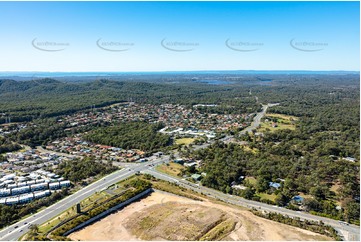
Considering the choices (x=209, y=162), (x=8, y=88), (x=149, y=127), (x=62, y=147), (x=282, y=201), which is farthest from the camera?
(x=8, y=88)

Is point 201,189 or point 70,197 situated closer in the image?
point 70,197

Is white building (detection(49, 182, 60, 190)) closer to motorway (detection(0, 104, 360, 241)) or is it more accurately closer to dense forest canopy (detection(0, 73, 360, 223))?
motorway (detection(0, 104, 360, 241))

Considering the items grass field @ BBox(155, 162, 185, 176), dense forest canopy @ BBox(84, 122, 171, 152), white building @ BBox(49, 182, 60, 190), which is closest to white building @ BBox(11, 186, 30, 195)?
white building @ BBox(49, 182, 60, 190)

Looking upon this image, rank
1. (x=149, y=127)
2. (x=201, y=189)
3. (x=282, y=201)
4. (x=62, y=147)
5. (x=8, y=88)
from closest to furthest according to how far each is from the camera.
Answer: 1. (x=282, y=201)
2. (x=201, y=189)
3. (x=62, y=147)
4. (x=149, y=127)
5. (x=8, y=88)

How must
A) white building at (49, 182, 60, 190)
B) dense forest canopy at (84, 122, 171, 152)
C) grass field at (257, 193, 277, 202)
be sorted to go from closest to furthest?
grass field at (257, 193, 277, 202), white building at (49, 182, 60, 190), dense forest canopy at (84, 122, 171, 152)

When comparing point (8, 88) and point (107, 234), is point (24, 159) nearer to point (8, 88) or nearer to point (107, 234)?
point (107, 234)

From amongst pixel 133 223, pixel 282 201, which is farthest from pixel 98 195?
pixel 282 201
